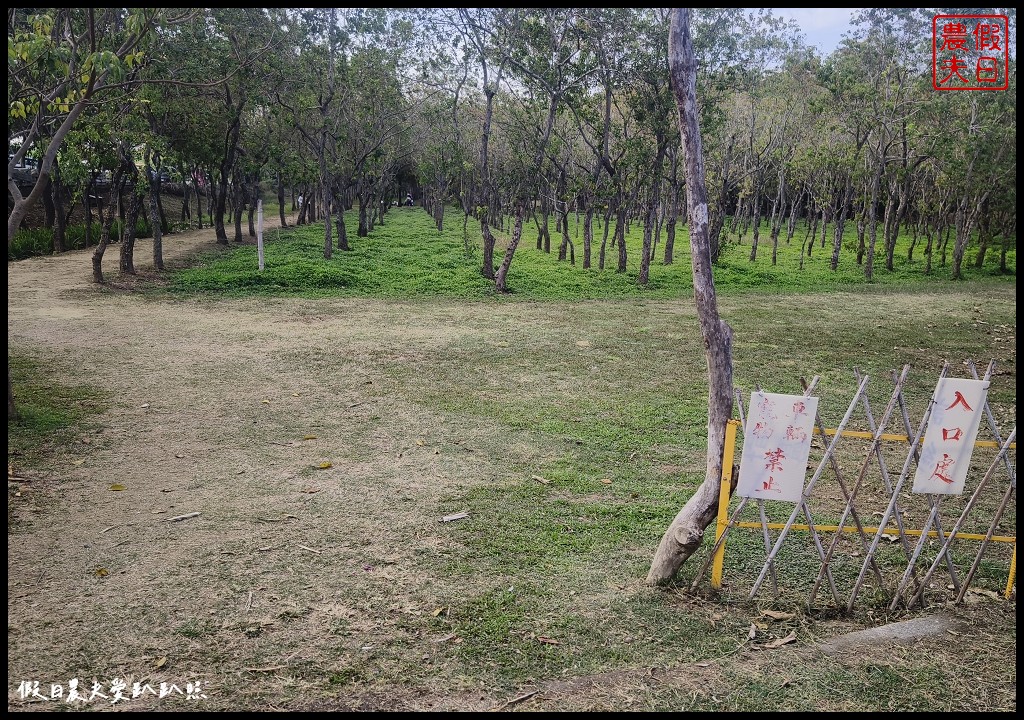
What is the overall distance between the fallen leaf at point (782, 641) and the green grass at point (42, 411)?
5599 mm

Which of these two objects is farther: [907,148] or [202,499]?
[907,148]

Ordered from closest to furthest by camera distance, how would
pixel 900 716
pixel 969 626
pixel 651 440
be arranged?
1. pixel 900 716
2. pixel 969 626
3. pixel 651 440

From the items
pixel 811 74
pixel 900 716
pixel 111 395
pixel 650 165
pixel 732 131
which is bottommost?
pixel 900 716

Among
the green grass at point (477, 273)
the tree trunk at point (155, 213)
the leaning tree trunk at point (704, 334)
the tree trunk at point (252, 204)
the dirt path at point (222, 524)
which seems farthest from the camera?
the tree trunk at point (252, 204)

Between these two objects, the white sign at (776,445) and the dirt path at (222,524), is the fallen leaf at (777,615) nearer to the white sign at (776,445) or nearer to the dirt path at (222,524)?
the white sign at (776,445)

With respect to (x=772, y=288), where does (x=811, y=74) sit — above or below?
above

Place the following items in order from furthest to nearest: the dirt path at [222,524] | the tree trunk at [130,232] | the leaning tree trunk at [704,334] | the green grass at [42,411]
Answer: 1. the tree trunk at [130,232]
2. the green grass at [42,411]
3. the leaning tree trunk at [704,334]
4. the dirt path at [222,524]

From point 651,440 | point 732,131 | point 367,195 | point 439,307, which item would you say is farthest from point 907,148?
point 367,195

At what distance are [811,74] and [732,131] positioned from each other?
3858 millimetres

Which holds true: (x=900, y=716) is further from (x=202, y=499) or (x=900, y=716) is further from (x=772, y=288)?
(x=772, y=288)

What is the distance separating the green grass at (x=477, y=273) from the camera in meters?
17.0

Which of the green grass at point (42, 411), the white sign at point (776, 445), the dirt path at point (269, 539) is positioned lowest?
the dirt path at point (269, 539)

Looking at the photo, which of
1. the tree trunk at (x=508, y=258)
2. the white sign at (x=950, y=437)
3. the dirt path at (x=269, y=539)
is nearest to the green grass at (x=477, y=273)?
the tree trunk at (x=508, y=258)

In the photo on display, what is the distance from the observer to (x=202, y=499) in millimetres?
5590
